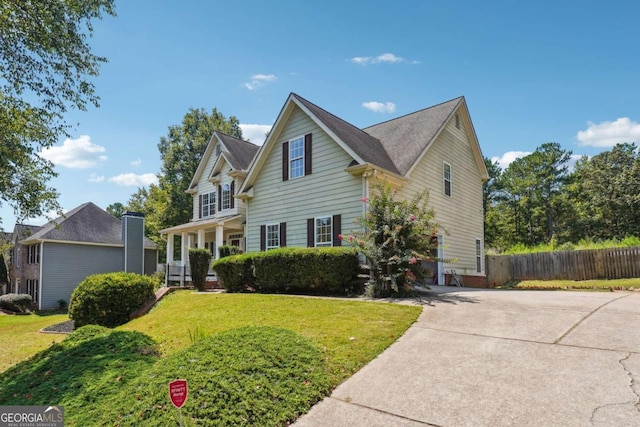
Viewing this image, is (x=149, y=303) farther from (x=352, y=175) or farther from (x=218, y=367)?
(x=218, y=367)

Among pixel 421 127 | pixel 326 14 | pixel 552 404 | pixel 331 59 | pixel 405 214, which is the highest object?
pixel 326 14

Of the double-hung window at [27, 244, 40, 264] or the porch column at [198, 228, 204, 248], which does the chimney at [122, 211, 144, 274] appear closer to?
the double-hung window at [27, 244, 40, 264]

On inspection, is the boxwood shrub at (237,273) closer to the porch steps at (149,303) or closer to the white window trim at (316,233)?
the porch steps at (149,303)

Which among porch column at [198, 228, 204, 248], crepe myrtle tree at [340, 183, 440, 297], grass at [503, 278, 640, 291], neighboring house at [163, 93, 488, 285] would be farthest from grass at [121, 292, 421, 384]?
porch column at [198, 228, 204, 248]

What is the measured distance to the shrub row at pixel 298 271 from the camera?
11438 millimetres

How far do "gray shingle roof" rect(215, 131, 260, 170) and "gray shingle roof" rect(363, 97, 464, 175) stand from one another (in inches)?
284

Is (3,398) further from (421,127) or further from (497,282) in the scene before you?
(497,282)

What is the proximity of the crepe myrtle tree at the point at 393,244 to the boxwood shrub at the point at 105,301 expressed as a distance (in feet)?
25.2

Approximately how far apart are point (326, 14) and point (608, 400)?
1185cm

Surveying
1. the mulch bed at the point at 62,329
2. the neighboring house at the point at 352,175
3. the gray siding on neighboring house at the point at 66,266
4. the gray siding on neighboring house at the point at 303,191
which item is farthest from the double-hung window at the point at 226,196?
the gray siding on neighboring house at the point at 66,266

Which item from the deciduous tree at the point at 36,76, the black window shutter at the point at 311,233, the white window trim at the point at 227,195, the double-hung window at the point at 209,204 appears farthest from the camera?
the double-hung window at the point at 209,204

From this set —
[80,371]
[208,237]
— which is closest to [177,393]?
[80,371]

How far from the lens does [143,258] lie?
2995cm

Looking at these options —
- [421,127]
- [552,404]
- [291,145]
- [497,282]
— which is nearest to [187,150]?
[291,145]
